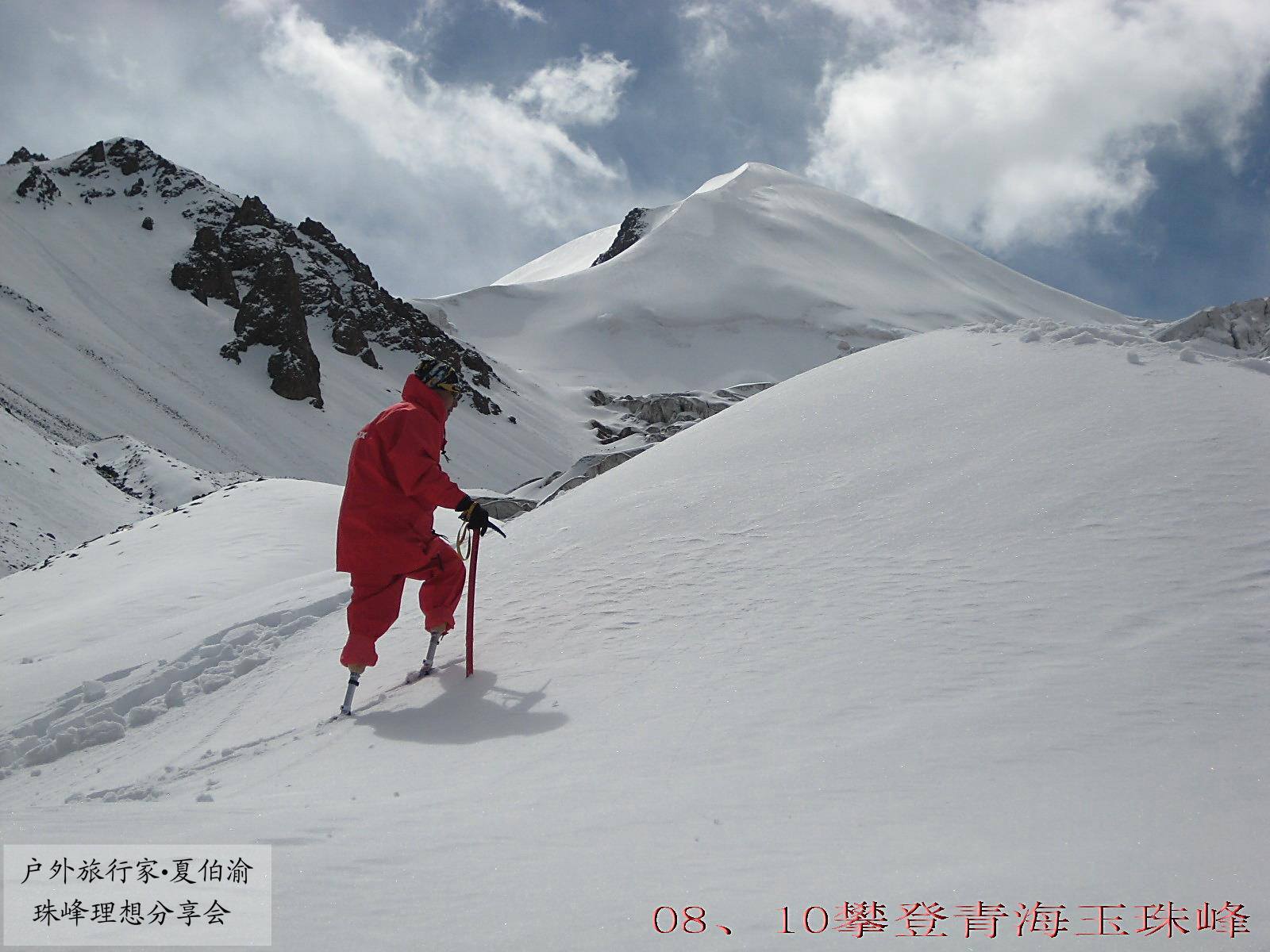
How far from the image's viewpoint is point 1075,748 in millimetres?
2945

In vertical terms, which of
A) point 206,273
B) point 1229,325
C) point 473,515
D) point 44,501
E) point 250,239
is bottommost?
point 473,515

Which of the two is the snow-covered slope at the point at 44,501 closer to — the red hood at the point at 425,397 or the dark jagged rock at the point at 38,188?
the red hood at the point at 425,397

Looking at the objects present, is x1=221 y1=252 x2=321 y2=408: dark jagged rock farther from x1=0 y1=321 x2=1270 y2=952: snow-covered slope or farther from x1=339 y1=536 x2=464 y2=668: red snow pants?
x1=339 y1=536 x2=464 y2=668: red snow pants

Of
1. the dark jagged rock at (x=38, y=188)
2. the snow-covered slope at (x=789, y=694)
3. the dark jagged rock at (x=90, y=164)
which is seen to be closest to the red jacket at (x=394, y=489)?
the snow-covered slope at (x=789, y=694)

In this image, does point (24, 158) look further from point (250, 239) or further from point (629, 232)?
point (629, 232)

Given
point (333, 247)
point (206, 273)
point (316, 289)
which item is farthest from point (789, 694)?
point (333, 247)

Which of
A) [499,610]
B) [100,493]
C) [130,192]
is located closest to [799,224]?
[130,192]

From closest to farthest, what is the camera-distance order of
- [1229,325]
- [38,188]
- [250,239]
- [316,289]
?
[1229,325]
[38,188]
[250,239]
[316,289]

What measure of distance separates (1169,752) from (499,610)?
3.60 meters

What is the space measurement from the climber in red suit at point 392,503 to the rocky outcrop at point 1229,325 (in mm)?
8089

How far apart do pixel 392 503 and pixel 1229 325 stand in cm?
939

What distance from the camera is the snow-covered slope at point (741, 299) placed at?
291ft

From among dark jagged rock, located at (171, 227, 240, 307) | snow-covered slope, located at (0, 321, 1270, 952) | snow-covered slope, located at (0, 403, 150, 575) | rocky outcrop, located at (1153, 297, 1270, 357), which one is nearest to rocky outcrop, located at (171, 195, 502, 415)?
dark jagged rock, located at (171, 227, 240, 307)

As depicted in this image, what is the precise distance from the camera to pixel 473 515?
16.1ft
